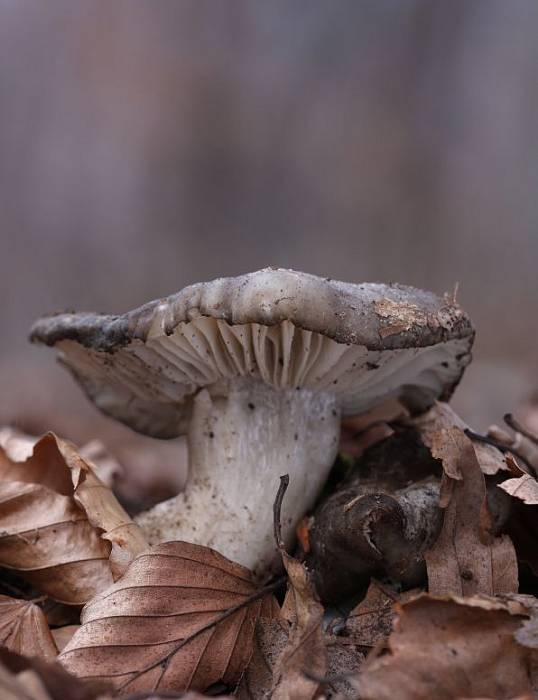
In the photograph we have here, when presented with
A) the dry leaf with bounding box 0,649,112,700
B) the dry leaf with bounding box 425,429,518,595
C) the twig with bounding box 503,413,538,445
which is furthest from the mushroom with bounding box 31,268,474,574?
the dry leaf with bounding box 0,649,112,700

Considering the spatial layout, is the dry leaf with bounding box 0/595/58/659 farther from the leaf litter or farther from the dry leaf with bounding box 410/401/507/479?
the dry leaf with bounding box 410/401/507/479

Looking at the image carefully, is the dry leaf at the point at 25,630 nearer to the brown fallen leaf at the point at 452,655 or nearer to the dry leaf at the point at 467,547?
the brown fallen leaf at the point at 452,655

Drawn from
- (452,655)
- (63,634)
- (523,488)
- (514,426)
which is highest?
(514,426)

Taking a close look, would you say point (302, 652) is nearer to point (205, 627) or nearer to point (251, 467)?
point (205, 627)

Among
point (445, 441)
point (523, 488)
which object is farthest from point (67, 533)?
point (523, 488)

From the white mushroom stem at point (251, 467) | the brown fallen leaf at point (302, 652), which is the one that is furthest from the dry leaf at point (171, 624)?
the white mushroom stem at point (251, 467)

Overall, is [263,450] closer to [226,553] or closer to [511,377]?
[226,553]
